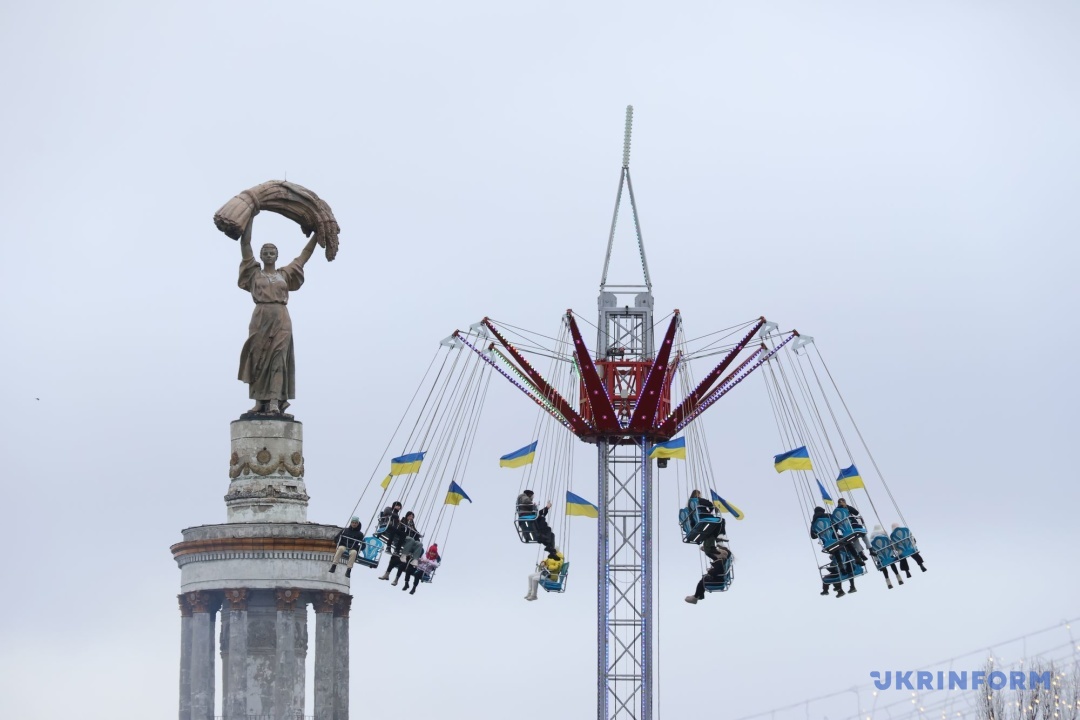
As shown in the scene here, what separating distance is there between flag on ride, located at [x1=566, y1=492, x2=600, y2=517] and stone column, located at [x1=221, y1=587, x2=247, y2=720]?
565 inches

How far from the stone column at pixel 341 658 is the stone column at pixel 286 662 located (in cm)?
236

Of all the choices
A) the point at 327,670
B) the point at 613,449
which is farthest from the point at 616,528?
the point at 327,670

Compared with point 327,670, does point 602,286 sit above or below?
above

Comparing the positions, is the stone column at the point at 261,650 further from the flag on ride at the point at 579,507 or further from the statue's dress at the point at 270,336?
the flag on ride at the point at 579,507

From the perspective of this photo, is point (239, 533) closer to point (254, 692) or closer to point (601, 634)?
point (254, 692)

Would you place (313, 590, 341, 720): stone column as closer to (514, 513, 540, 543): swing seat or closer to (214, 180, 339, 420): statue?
(214, 180, 339, 420): statue

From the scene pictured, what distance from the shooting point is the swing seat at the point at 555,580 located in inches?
4761

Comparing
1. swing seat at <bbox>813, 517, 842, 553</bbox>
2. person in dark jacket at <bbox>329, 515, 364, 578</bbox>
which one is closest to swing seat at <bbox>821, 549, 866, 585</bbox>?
swing seat at <bbox>813, 517, 842, 553</bbox>

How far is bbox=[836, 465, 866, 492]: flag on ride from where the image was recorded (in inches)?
4747

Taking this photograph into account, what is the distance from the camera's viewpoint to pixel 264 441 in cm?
13200

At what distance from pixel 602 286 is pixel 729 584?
1441 centimetres

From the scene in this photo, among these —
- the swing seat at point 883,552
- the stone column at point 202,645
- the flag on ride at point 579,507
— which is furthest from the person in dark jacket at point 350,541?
the swing seat at point 883,552

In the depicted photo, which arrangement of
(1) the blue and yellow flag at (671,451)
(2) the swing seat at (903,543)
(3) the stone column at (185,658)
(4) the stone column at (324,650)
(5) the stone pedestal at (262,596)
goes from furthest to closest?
(4) the stone column at (324,650) < (3) the stone column at (185,658) < (5) the stone pedestal at (262,596) < (1) the blue and yellow flag at (671,451) < (2) the swing seat at (903,543)

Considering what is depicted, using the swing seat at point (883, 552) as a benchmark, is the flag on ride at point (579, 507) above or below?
above
